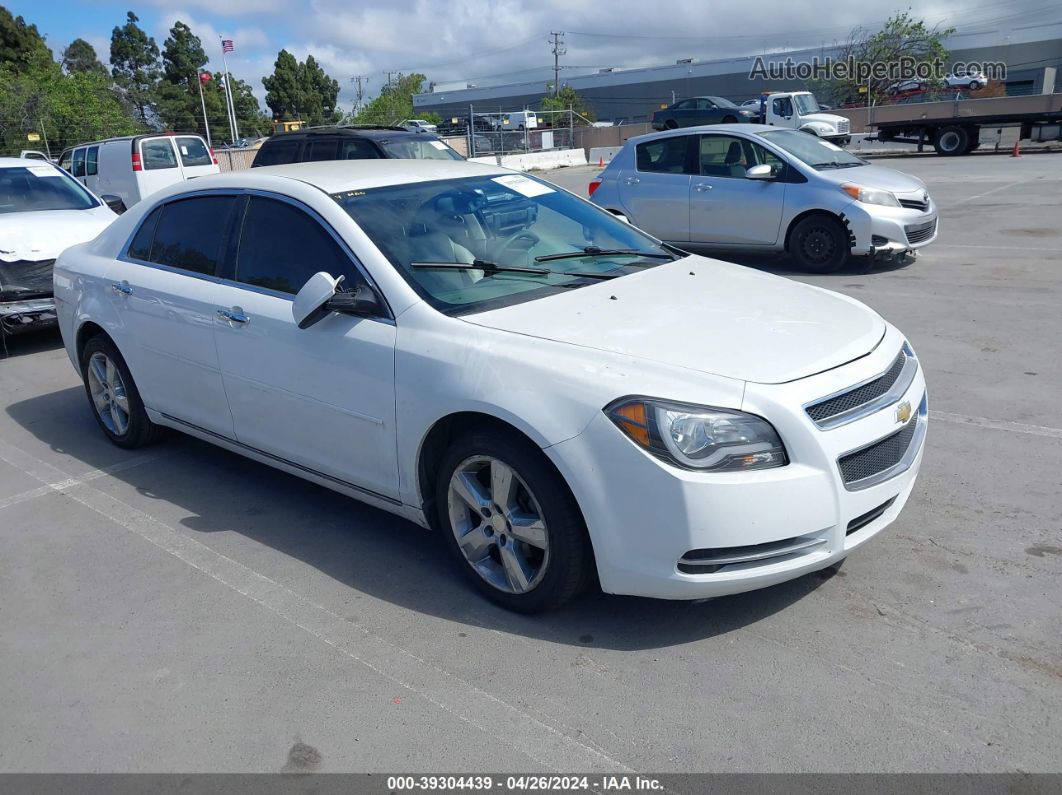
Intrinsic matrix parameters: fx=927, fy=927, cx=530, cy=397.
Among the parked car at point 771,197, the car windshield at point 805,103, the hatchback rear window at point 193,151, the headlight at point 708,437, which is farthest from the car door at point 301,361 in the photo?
the car windshield at point 805,103

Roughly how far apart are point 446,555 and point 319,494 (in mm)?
1073

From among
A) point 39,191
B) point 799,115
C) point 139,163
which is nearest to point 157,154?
point 139,163

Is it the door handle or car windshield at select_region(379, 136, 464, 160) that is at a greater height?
car windshield at select_region(379, 136, 464, 160)

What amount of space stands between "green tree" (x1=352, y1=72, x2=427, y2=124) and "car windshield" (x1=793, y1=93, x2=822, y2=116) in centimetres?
3443

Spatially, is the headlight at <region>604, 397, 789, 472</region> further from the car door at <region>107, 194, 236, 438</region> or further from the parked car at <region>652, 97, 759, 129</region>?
the parked car at <region>652, 97, 759, 129</region>

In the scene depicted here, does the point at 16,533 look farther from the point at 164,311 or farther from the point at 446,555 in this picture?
the point at 446,555

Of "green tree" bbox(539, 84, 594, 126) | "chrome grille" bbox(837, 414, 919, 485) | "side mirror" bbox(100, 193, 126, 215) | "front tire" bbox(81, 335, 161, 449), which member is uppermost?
"green tree" bbox(539, 84, 594, 126)

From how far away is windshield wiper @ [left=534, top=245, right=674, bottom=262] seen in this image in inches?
171

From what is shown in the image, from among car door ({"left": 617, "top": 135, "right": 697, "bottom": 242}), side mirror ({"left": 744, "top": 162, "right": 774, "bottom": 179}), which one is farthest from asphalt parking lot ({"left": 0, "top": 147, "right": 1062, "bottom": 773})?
car door ({"left": 617, "top": 135, "right": 697, "bottom": 242})

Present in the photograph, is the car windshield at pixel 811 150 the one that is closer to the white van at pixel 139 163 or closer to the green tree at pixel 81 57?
the white van at pixel 139 163

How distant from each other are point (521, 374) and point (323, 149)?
10.3 m

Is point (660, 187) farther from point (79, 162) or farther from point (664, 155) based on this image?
point (79, 162)

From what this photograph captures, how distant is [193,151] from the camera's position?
19266 millimetres

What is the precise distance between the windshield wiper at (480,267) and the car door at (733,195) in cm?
671
